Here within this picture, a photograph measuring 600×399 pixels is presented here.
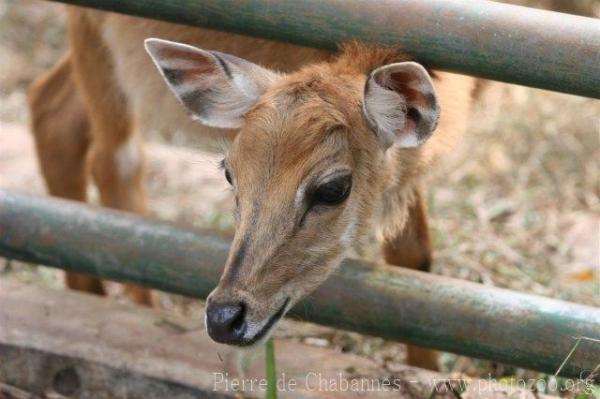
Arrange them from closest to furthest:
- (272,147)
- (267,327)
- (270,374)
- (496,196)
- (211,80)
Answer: (267,327)
(272,147)
(270,374)
(211,80)
(496,196)

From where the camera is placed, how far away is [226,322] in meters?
3.73

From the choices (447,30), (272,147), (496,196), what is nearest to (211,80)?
(272,147)

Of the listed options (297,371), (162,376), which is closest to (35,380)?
(162,376)

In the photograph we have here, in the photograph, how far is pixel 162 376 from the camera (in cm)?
464

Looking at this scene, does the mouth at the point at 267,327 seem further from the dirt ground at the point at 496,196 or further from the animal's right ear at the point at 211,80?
the dirt ground at the point at 496,196

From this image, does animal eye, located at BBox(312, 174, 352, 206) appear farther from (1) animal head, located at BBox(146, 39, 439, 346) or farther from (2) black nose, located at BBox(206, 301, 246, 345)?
(2) black nose, located at BBox(206, 301, 246, 345)

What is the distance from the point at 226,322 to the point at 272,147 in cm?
69

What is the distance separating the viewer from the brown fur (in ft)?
12.9

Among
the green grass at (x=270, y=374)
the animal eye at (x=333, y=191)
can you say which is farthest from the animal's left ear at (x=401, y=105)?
the green grass at (x=270, y=374)

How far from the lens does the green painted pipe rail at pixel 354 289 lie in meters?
4.21

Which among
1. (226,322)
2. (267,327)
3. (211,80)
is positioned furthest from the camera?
(211,80)

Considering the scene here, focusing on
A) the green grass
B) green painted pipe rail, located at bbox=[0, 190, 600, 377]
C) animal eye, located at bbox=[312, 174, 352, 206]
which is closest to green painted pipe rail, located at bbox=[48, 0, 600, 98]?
animal eye, located at bbox=[312, 174, 352, 206]

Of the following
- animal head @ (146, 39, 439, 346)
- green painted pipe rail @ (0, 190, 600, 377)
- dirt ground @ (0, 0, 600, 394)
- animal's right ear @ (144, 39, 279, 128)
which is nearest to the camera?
animal head @ (146, 39, 439, 346)

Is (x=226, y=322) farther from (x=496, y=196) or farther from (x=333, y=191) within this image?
(x=496, y=196)
